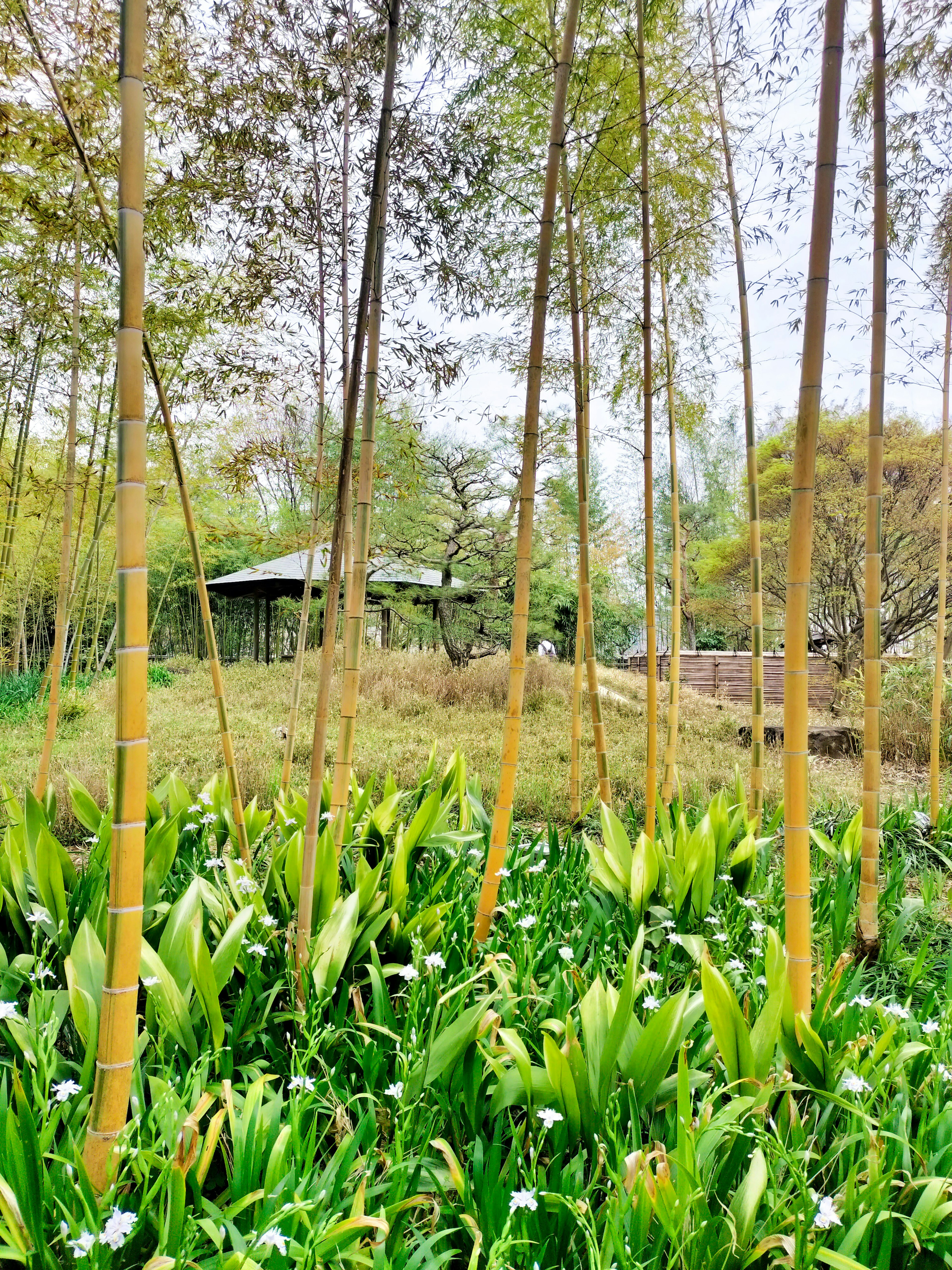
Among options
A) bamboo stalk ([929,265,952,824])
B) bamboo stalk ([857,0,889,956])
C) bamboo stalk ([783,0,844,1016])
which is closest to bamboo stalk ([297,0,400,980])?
bamboo stalk ([783,0,844,1016])

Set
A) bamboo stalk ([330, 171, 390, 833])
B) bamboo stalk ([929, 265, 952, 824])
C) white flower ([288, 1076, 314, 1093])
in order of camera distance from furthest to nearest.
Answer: bamboo stalk ([929, 265, 952, 824]), bamboo stalk ([330, 171, 390, 833]), white flower ([288, 1076, 314, 1093])

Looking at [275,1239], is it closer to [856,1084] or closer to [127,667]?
[127,667]

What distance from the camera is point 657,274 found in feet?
12.5

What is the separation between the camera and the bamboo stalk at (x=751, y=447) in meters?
2.76

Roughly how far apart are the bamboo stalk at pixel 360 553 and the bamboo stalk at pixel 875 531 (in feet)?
4.60

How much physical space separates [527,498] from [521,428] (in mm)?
2686

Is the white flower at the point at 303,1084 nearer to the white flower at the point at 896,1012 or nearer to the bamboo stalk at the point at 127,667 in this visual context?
the bamboo stalk at the point at 127,667

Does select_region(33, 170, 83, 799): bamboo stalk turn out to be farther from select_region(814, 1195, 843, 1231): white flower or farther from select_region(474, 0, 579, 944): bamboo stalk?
select_region(814, 1195, 843, 1231): white flower

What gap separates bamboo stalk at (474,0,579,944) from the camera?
5.27ft

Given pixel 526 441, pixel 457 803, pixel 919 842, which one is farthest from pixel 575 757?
pixel 526 441

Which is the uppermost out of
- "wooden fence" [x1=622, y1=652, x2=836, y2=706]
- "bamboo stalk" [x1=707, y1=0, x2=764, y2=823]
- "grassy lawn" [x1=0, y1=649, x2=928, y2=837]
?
"bamboo stalk" [x1=707, y1=0, x2=764, y2=823]

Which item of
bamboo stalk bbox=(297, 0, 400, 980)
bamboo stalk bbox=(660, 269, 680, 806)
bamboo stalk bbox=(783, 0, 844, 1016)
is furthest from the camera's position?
bamboo stalk bbox=(660, 269, 680, 806)

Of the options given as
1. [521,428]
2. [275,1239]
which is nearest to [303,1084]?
[275,1239]

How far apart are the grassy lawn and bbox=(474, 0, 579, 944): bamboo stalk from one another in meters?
1.33
